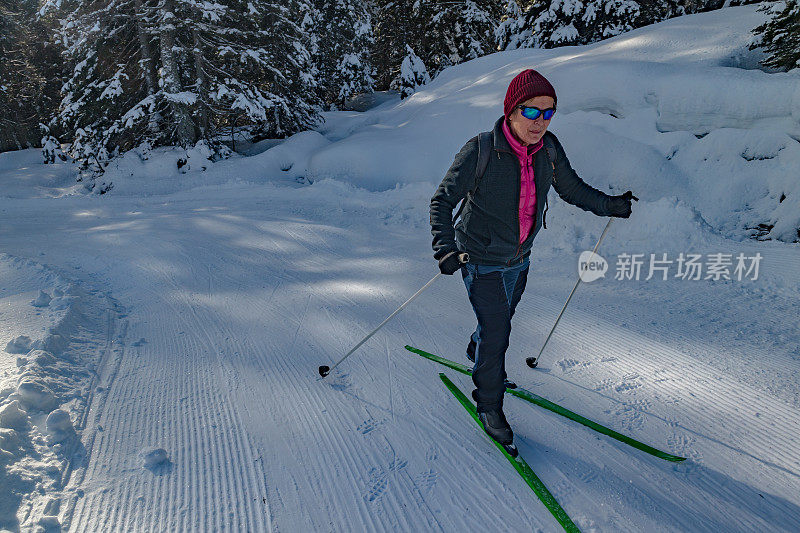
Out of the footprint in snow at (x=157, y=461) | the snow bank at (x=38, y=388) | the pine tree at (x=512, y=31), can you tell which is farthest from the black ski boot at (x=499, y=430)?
the pine tree at (x=512, y=31)

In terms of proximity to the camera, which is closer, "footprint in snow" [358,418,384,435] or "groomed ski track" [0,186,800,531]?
"groomed ski track" [0,186,800,531]

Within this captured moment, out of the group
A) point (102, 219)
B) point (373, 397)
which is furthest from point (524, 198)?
point (102, 219)

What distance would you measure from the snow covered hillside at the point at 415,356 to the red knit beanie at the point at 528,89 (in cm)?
207

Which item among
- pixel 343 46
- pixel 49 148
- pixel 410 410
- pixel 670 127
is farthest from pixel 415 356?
pixel 49 148

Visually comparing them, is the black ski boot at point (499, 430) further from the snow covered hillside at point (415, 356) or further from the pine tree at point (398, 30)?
the pine tree at point (398, 30)

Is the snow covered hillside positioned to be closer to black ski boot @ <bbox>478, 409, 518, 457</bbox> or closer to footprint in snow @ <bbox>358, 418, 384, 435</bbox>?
footprint in snow @ <bbox>358, 418, 384, 435</bbox>

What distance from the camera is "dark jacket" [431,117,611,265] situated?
2543 mm

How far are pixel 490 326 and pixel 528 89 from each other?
1.37m

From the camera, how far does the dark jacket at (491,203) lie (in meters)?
2.54

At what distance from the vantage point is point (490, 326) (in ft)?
8.75

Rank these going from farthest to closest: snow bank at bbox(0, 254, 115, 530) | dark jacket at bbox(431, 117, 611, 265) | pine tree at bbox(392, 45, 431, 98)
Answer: pine tree at bbox(392, 45, 431, 98), dark jacket at bbox(431, 117, 611, 265), snow bank at bbox(0, 254, 115, 530)

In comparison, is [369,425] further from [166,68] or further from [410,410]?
[166,68]

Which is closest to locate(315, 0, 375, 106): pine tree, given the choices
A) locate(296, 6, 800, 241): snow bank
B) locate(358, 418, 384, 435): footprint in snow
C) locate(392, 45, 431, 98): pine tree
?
locate(392, 45, 431, 98): pine tree

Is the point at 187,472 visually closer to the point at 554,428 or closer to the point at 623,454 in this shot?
the point at 554,428
